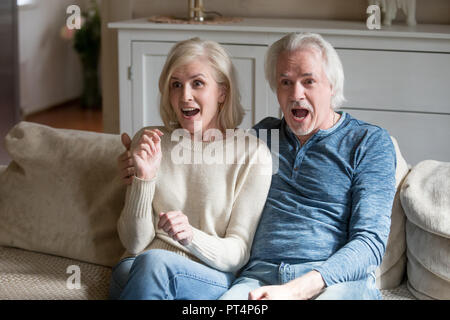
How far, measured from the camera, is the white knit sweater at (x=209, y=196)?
1.55 metres

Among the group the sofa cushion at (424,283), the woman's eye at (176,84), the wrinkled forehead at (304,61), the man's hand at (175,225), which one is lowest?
the sofa cushion at (424,283)

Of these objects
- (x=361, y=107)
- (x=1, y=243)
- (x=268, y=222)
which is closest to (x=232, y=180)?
(x=268, y=222)

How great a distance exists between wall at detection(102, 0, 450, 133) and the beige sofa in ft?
5.38

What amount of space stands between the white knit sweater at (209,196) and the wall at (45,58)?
13.7ft

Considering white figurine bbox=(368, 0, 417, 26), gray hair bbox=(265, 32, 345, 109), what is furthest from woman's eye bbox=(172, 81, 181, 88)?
white figurine bbox=(368, 0, 417, 26)

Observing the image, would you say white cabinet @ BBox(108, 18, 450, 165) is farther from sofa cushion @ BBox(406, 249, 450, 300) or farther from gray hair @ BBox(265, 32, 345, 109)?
sofa cushion @ BBox(406, 249, 450, 300)

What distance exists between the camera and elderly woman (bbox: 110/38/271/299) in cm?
153

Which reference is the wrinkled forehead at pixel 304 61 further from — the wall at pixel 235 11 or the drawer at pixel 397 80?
the wall at pixel 235 11

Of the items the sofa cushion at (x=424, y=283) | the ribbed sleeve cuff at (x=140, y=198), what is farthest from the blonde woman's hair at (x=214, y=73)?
the sofa cushion at (x=424, y=283)

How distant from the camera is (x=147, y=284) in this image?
139cm

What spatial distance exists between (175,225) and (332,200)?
1.22ft

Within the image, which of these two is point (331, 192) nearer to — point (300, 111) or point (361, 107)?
point (300, 111)

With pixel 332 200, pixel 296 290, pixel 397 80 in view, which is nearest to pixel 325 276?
pixel 296 290
